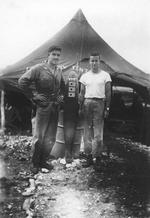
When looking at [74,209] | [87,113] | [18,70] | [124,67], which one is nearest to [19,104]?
[18,70]

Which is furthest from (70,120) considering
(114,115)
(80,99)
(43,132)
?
(114,115)

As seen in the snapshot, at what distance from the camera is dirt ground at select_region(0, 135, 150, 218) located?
12.4 ft

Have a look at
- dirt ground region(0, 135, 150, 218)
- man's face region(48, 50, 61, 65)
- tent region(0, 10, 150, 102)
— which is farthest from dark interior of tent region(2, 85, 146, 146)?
man's face region(48, 50, 61, 65)

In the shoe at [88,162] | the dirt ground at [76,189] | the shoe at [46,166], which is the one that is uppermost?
the shoe at [88,162]

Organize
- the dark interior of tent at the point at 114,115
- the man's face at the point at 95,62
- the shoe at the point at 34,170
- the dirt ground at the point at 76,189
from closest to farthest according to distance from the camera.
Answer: the dirt ground at the point at 76,189
the shoe at the point at 34,170
the man's face at the point at 95,62
the dark interior of tent at the point at 114,115

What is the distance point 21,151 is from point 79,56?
316 cm

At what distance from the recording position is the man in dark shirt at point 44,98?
17.2ft

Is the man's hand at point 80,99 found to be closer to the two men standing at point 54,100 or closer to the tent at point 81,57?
the two men standing at point 54,100

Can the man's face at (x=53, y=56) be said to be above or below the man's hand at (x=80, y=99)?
above

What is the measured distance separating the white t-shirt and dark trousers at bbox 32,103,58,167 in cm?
62

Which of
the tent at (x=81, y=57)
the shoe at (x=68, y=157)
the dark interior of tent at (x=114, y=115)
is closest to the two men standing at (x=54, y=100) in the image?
the shoe at (x=68, y=157)

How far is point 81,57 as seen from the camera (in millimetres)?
8477

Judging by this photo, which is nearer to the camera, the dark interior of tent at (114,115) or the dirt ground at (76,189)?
the dirt ground at (76,189)

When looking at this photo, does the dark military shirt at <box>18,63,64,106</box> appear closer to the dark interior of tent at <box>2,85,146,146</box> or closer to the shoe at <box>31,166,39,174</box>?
the shoe at <box>31,166,39,174</box>
